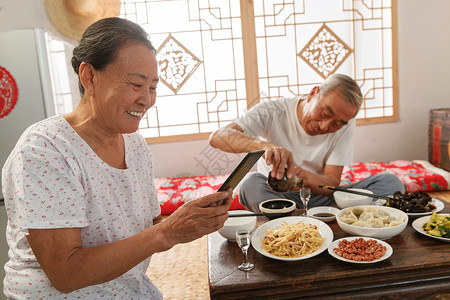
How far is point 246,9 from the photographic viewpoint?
157 inches

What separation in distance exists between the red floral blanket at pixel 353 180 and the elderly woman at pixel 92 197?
2.23 m

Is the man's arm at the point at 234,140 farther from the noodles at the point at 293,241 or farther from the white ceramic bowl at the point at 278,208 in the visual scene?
the noodles at the point at 293,241

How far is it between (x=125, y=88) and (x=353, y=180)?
300 centimetres

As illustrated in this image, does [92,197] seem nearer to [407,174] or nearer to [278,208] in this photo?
[278,208]

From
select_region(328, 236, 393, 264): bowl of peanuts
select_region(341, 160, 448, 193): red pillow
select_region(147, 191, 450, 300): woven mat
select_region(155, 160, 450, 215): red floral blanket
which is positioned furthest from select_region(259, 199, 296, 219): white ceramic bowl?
select_region(341, 160, 448, 193): red pillow

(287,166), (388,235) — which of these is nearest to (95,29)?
(287,166)

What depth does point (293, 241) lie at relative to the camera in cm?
135

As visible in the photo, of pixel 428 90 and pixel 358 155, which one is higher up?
pixel 428 90

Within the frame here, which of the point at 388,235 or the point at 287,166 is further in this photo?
the point at 287,166

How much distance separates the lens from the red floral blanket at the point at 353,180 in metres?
3.49

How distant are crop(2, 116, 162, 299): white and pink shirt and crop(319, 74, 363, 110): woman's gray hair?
1323 millimetres

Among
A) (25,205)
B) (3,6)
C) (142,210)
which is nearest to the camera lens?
(25,205)

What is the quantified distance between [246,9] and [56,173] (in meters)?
3.48

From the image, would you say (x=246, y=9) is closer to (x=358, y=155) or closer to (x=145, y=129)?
(x=145, y=129)
